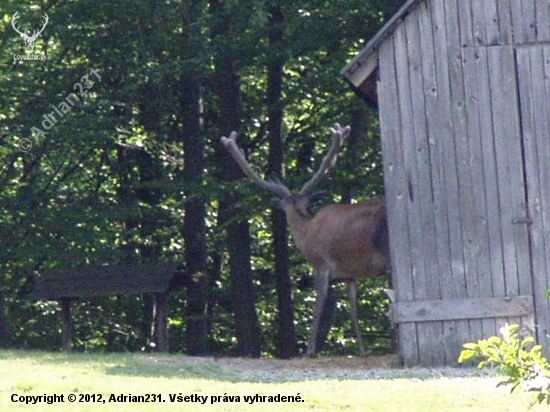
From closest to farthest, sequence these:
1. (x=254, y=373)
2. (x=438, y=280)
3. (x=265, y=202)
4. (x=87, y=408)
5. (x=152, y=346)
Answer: (x=87, y=408) → (x=254, y=373) → (x=438, y=280) → (x=265, y=202) → (x=152, y=346)

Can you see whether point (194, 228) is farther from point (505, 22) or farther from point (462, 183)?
point (505, 22)

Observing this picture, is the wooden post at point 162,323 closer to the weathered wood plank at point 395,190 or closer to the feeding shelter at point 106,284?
the feeding shelter at point 106,284

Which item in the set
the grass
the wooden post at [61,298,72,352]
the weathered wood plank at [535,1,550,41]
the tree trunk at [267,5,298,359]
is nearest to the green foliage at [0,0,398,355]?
the tree trunk at [267,5,298,359]

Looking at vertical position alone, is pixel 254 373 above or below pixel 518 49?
below

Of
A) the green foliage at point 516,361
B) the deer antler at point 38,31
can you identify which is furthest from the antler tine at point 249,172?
the green foliage at point 516,361

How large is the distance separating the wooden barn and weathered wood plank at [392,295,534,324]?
1 centimetres

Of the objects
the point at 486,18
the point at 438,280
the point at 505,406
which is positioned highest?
the point at 486,18

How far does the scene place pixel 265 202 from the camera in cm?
1645

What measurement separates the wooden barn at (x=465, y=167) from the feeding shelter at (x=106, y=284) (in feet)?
13.0

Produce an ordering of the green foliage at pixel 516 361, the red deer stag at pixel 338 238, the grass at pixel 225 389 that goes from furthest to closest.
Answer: the red deer stag at pixel 338 238 < the grass at pixel 225 389 < the green foliage at pixel 516 361

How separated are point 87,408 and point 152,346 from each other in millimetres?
11435

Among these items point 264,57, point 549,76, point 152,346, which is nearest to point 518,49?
point 549,76

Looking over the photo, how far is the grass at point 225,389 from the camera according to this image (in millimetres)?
8180

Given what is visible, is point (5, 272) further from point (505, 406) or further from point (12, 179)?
point (505, 406)
